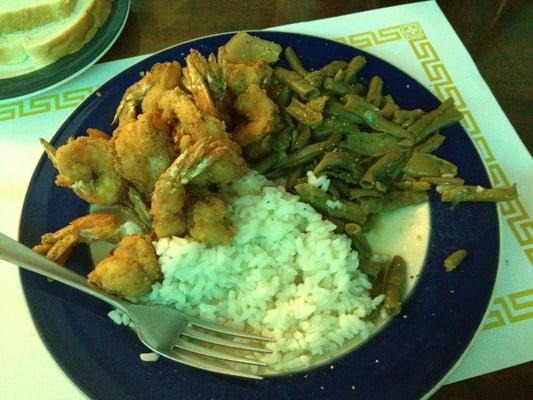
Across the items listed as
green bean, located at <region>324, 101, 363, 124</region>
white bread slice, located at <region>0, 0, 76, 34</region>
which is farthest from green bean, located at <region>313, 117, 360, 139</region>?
white bread slice, located at <region>0, 0, 76, 34</region>

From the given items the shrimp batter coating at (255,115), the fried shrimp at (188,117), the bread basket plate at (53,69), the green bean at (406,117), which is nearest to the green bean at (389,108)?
the green bean at (406,117)

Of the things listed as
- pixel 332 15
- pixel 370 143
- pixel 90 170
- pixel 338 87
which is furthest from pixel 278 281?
pixel 332 15

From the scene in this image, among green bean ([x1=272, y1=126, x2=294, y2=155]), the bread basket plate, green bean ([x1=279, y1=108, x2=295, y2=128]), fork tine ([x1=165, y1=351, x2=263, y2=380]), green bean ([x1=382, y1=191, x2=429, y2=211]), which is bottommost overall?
fork tine ([x1=165, y1=351, x2=263, y2=380])

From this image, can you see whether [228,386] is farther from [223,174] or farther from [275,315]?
[223,174]

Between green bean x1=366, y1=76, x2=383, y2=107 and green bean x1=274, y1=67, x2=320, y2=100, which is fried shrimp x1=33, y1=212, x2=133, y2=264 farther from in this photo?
green bean x1=366, y1=76, x2=383, y2=107

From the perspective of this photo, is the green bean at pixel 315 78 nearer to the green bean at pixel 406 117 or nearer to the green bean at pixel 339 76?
the green bean at pixel 339 76

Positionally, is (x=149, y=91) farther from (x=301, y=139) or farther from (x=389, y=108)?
(x=389, y=108)

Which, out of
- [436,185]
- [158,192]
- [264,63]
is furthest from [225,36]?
[436,185]
